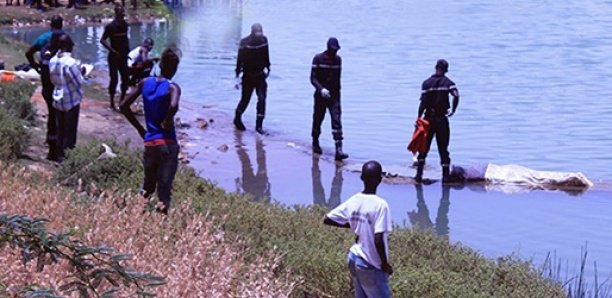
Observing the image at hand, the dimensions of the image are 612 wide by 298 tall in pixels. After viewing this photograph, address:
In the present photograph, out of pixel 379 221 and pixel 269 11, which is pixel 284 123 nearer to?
pixel 379 221

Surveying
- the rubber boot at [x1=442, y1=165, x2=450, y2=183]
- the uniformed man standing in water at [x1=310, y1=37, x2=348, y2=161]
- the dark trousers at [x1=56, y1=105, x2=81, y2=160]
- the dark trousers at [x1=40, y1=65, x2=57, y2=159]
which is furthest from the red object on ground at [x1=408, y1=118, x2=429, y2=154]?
the dark trousers at [x1=40, y1=65, x2=57, y2=159]

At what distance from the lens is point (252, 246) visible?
849 cm

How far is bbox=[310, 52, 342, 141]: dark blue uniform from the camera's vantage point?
15.2 m

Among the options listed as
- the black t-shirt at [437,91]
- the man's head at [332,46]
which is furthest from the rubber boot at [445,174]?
the man's head at [332,46]

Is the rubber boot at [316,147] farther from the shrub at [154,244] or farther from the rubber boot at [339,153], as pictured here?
the shrub at [154,244]

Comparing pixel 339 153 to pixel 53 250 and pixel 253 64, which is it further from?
pixel 53 250

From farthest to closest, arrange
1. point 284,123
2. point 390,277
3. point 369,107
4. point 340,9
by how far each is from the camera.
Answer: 1. point 340,9
2. point 369,107
3. point 284,123
4. point 390,277

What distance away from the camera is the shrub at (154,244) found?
6250 millimetres

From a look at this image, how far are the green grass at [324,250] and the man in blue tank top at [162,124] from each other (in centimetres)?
47

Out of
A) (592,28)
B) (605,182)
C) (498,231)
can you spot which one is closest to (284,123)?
(605,182)

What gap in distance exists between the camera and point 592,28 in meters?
40.0

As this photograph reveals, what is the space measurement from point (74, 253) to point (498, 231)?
9.51 meters

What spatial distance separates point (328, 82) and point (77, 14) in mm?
28726

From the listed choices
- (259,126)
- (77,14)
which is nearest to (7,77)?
(259,126)
